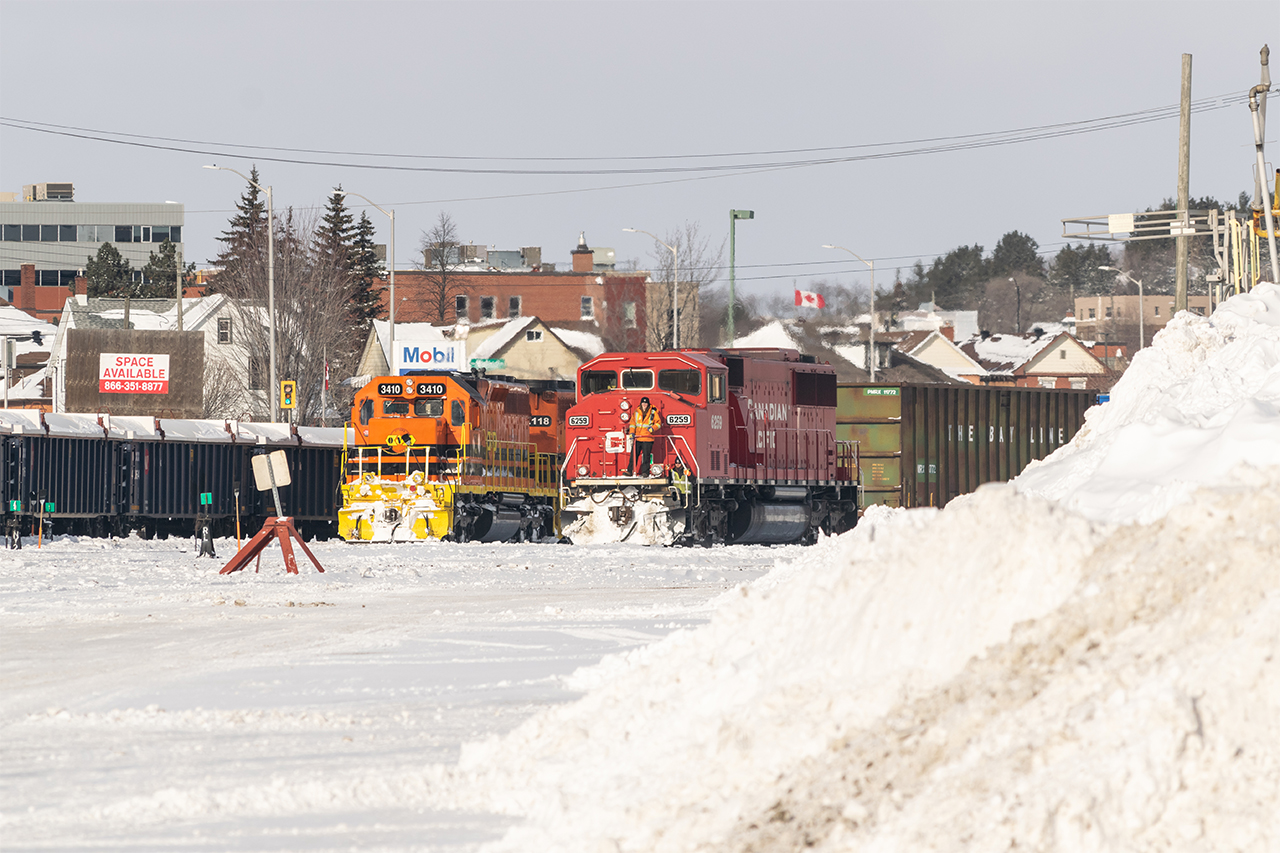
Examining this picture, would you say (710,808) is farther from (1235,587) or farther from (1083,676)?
(1235,587)

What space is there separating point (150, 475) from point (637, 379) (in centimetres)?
1156

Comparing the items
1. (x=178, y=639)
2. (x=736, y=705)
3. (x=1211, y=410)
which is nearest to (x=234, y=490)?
(x=178, y=639)

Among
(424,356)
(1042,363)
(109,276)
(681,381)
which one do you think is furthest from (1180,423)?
(1042,363)

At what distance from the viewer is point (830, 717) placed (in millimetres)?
8039

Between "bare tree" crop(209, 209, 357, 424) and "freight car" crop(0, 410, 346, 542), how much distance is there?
824 inches

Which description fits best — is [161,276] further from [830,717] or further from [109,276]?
[830,717]

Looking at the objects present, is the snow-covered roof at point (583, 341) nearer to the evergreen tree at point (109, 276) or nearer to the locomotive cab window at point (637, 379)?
the evergreen tree at point (109, 276)

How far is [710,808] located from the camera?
7191 millimetres

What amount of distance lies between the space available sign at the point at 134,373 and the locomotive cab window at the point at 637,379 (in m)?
38.2

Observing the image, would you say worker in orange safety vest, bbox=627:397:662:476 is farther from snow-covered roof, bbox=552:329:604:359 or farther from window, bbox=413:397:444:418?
snow-covered roof, bbox=552:329:604:359

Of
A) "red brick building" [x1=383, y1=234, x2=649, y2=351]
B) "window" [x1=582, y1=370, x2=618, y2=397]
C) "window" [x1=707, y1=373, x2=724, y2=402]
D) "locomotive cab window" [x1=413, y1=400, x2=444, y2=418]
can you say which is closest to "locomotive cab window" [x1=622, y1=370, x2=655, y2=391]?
"window" [x1=582, y1=370, x2=618, y2=397]

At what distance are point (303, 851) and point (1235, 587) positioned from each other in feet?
14.8

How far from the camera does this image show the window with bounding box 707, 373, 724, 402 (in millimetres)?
31797

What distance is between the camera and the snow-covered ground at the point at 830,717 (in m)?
6.49
